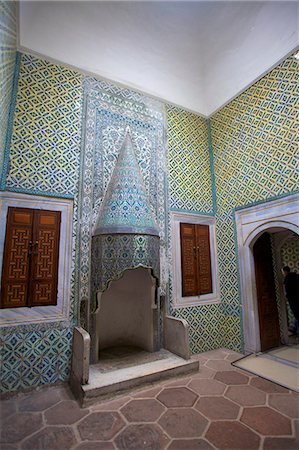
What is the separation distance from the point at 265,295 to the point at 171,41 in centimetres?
473

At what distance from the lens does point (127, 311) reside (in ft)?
13.2

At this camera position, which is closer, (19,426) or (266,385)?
(19,426)

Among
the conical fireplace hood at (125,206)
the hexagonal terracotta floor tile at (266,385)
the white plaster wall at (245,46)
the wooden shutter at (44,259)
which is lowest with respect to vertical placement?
the hexagonal terracotta floor tile at (266,385)

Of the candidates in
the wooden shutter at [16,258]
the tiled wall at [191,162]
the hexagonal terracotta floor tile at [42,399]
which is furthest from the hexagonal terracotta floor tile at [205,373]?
the wooden shutter at [16,258]

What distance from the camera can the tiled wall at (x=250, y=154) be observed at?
3.45m

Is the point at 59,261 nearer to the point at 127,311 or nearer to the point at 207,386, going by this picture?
the point at 127,311

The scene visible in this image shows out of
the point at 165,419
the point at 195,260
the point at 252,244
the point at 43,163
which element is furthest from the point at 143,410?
the point at 43,163

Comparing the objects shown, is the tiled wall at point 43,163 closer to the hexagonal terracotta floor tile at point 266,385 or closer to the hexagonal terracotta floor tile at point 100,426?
the hexagonal terracotta floor tile at point 100,426

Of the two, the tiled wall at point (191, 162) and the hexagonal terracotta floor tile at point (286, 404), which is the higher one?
the tiled wall at point (191, 162)

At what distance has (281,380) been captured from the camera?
9.53ft

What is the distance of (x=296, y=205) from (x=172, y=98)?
2.93 metres

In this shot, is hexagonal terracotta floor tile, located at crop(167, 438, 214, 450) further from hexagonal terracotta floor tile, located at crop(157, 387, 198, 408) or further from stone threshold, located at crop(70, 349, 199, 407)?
stone threshold, located at crop(70, 349, 199, 407)

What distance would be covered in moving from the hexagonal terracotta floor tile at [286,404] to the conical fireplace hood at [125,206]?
2.20 meters

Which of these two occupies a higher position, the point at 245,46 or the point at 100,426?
the point at 245,46
